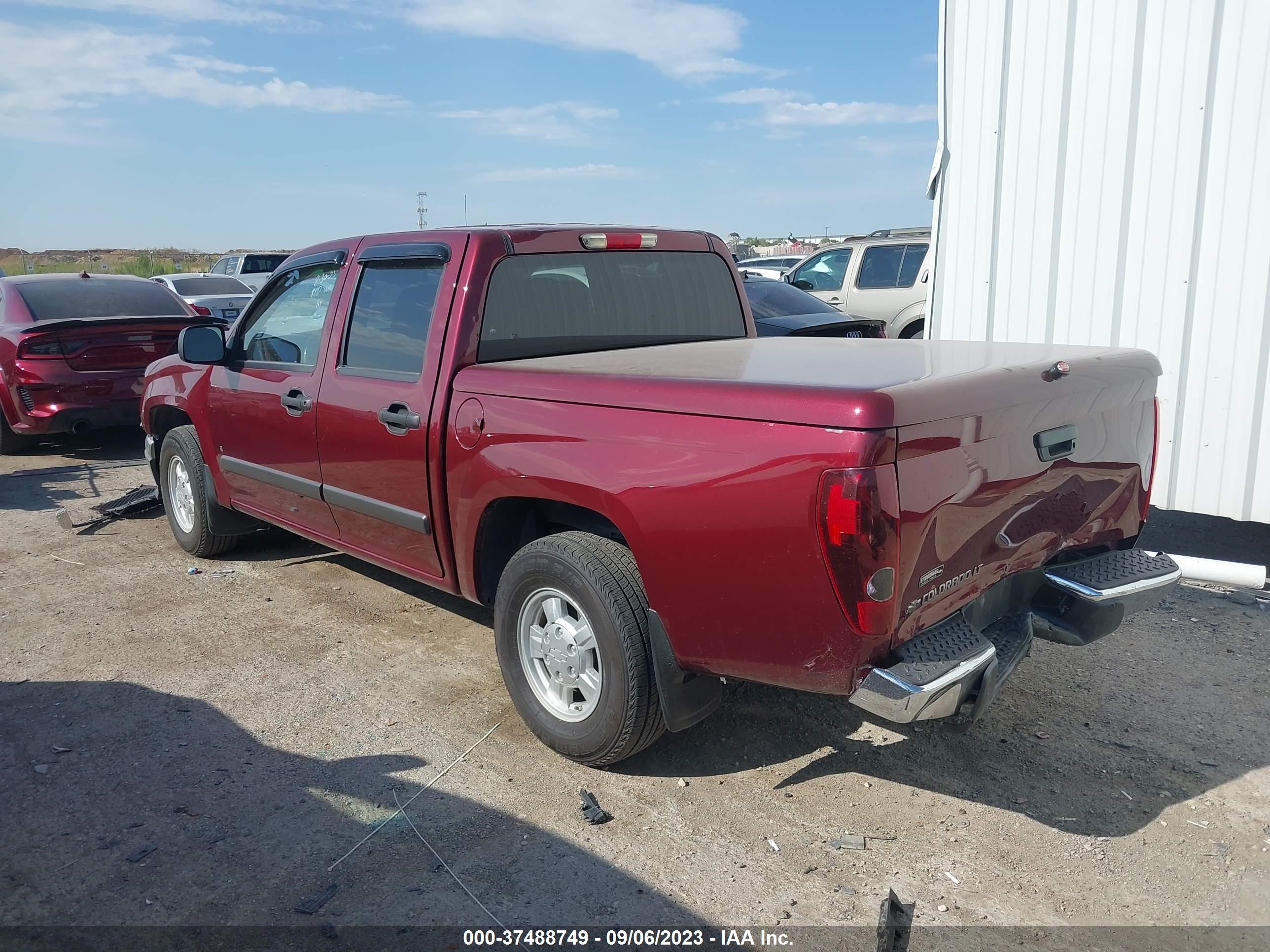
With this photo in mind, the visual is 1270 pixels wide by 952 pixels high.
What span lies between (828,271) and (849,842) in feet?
34.8

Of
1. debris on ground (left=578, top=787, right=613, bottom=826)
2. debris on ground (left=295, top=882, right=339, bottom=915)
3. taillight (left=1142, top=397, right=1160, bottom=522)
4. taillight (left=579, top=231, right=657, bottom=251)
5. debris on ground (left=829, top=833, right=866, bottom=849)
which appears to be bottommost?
debris on ground (left=829, top=833, right=866, bottom=849)

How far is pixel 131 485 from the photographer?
26.5ft

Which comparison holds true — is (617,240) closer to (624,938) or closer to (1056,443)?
(1056,443)

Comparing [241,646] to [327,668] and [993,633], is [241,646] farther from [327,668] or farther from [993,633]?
[993,633]

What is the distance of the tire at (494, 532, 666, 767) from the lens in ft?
10.6

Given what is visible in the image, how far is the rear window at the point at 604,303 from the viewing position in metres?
4.03

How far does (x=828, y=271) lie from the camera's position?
505 inches

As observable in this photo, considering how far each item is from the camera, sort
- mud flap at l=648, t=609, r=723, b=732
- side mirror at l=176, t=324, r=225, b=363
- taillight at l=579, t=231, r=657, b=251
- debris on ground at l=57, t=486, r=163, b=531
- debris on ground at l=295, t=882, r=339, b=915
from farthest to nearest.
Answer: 1. debris on ground at l=57, t=486, r=163, b=531
2. side mirror at l=176, t=324, r=225, b=363
3. taillight at l=579, t=231, r=657, b=251
4. mud flap at l=648, t=609, r=723, b=732
5. debris on ground at l=295, t=882, r=339, b=915

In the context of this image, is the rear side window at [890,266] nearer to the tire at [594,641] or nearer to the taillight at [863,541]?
the tire at [594,641]

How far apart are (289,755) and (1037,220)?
5230mm

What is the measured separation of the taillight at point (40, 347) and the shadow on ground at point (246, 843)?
5.63 m

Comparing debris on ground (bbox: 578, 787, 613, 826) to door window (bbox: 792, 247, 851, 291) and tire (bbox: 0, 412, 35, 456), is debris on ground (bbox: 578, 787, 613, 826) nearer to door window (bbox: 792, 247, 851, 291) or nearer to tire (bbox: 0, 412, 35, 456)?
tire (bbox: 0, 412, 35, 456)

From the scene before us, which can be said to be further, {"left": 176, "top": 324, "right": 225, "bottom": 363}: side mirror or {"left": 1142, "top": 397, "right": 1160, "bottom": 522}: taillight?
{"left": 176, "top": 324, "right": 225, "bottom": 363}: side mirror

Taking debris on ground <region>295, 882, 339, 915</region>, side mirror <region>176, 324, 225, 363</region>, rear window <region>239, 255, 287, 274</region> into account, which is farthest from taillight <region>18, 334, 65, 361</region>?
rear window <region>239, 255, 287, 274</region>
